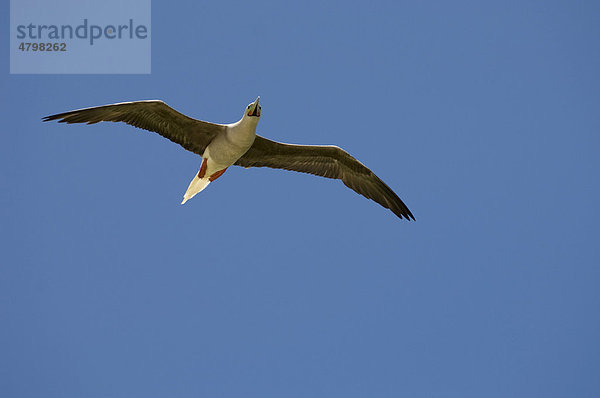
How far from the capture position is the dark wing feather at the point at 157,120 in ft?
54.6

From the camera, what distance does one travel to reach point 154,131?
17688 millimetres

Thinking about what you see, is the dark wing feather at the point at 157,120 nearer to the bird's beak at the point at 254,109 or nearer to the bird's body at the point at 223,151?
the bird's body at the point at 223,151

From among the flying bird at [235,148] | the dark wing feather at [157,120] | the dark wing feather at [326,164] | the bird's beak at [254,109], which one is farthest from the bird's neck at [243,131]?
the dark wing feather at [326,164]

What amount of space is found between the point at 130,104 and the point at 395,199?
24.3 ft

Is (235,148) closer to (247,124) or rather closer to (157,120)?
(247,124)

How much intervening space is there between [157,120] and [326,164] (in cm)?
462

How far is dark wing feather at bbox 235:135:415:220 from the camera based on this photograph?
61.7 ft

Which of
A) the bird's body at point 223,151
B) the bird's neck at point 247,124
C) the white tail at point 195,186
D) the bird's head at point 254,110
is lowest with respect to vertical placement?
the white tail at point 195,186

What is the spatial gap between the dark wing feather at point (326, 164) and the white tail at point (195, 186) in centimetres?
98

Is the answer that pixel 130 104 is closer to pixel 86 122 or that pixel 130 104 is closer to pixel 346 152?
pixel 86 122

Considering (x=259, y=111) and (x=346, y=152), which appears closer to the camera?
(x=259, y=111)

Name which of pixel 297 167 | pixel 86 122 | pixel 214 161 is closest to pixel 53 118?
pixel 86 122

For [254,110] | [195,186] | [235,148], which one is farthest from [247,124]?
[195,186]

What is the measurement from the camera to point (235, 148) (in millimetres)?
17625
